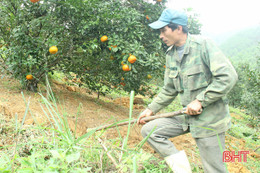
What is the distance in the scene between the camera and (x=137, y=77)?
4512 millimetres

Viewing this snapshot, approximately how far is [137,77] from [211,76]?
2572mm

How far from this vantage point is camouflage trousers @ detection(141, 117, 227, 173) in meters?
1.91

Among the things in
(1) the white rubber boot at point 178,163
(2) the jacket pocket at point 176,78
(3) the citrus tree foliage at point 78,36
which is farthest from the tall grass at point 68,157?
(3) the citrus tree foliage at point 78,36

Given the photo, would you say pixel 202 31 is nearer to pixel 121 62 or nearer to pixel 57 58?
pixel 121 62

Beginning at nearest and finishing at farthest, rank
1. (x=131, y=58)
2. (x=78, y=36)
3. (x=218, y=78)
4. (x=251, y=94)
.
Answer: (x=218, y=78) → (x=131, y=58) → (x=78, y=36) → (x=251, y=94)

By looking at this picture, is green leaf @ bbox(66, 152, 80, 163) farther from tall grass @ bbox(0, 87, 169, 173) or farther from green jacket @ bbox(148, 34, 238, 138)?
green jacket @ bbox(148, 34, 238, 138)

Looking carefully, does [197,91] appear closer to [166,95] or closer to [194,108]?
[194,108]

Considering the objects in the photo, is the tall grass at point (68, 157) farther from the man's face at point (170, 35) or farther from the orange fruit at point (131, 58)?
the orange fruit at point (131, 58)

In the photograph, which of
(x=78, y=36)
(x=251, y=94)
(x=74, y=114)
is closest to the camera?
(x=74, y=114)

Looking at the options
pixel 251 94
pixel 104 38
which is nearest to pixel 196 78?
pixel 104 38

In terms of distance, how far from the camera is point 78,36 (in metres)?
3.83

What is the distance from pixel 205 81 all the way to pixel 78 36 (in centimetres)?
262

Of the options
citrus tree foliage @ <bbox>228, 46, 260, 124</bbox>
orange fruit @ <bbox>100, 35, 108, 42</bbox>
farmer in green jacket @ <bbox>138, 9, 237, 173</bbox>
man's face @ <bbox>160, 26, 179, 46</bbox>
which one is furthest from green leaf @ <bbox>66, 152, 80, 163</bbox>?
citrus tree foliage @ <bbox>228, 46, 260, 124</bbox>

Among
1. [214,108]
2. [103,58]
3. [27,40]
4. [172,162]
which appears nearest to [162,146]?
[172,162]
